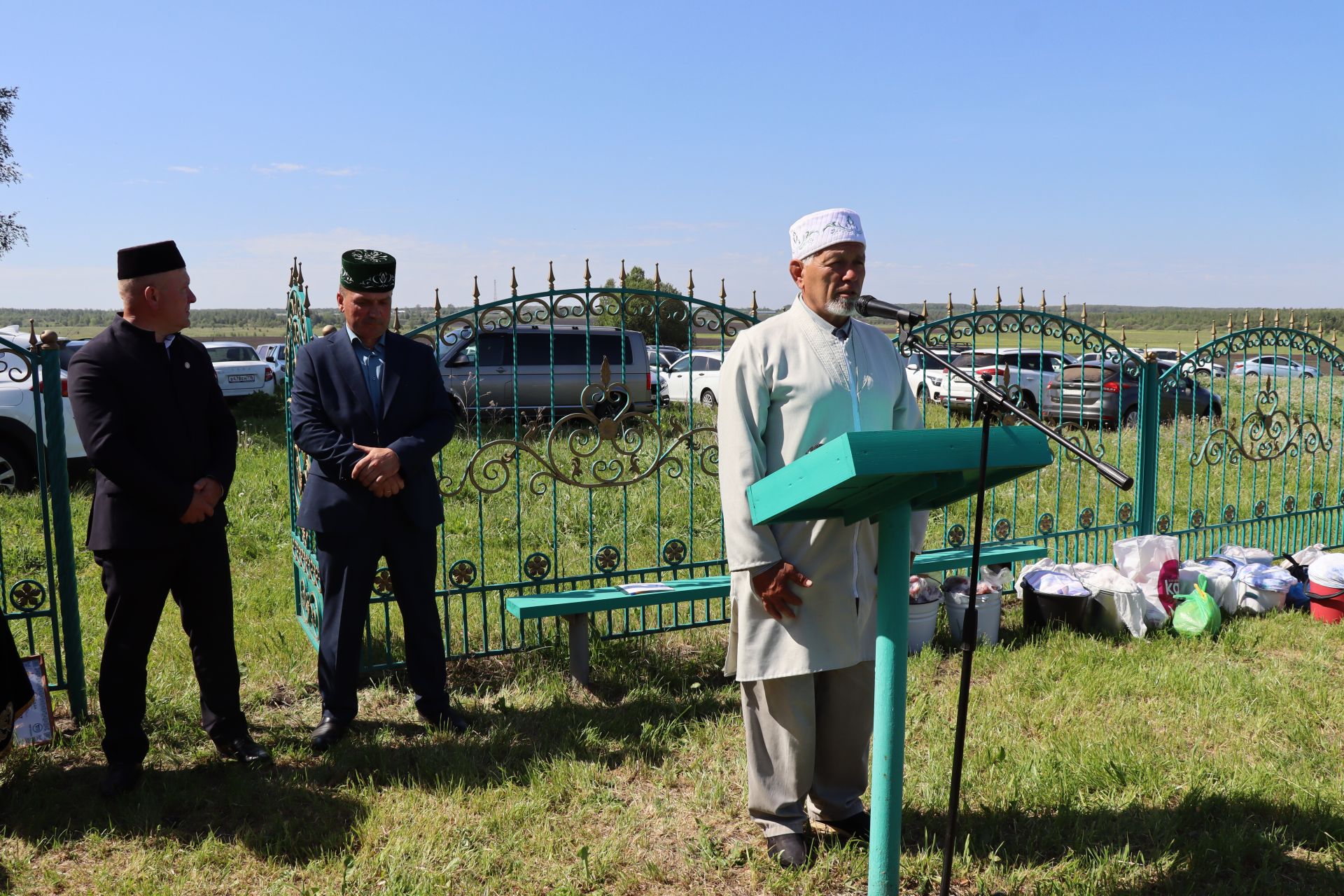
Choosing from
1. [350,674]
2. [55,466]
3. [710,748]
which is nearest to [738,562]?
[710,748]

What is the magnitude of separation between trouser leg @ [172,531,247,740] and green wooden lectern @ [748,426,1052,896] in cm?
227

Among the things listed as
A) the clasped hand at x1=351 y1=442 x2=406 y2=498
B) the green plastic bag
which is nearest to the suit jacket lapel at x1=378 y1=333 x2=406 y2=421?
the clasped hand at x1=351 y1=442 x2=406 y2=498

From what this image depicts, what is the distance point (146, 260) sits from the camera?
3.54m

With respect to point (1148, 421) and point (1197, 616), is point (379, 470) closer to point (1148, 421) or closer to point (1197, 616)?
point (1197, 616)

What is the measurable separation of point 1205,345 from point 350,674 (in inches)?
221

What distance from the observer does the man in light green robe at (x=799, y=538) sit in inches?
117

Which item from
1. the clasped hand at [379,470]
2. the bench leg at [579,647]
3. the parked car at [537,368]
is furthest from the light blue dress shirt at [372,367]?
the parked car at [537,368]

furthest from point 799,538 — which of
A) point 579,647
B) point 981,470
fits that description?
point 579,647

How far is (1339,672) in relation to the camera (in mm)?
5000

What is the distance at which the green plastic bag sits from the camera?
5.44 m

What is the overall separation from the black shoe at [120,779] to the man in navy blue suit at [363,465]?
0.64 m

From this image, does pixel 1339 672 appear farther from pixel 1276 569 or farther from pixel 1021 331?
pixel 1021 331

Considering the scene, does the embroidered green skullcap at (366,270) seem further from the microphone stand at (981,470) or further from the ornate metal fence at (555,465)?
the microphone stand at (981,470)

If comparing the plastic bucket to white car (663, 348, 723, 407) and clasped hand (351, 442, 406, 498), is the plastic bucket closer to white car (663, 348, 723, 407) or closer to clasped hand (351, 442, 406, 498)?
white car (663, 348, 723, 407)
